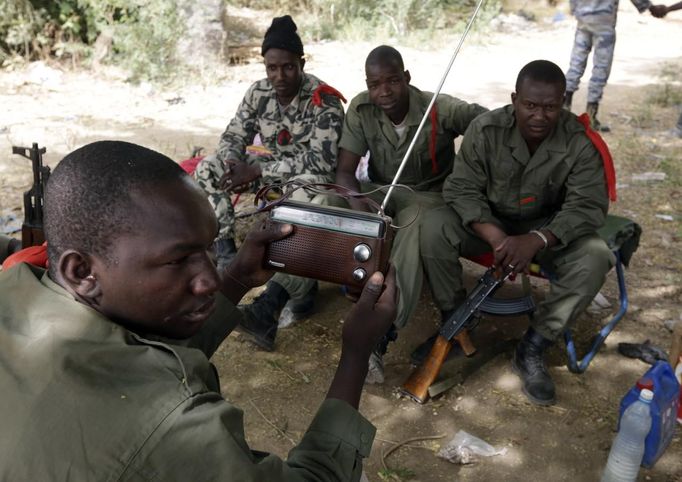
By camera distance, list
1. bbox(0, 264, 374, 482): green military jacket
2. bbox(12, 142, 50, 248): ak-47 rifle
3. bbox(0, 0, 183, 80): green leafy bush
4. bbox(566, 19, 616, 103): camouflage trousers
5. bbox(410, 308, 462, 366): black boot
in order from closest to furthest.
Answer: bbox(0, 264, 374, 482): green military jacket, bbox(12, 142, 50, 248): ak-47 rifle, bbox(410, 308, 462, 366): black boot, bbox(566, 19, 616, 103): camouflage trousers, bbox(0, 0, 183, 80): green leafy bush

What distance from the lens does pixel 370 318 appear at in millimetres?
1695

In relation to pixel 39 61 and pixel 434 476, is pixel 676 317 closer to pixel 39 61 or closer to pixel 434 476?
pixel 434 476

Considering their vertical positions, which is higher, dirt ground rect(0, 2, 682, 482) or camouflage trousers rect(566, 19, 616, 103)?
camouflage trousers rect(566, 19, 616, 103)

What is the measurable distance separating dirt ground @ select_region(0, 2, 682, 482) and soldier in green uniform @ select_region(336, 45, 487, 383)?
26.8 inches

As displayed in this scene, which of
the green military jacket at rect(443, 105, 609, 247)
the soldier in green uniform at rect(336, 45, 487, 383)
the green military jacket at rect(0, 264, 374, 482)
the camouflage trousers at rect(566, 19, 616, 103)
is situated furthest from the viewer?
the camouflage trousers at rect(566, 19, 616, 103)

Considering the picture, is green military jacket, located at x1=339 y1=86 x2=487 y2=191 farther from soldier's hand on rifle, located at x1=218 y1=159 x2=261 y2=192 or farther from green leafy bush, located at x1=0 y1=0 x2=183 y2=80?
green leafy bush, located at x1=0 y1=0 x2=183 y2=80

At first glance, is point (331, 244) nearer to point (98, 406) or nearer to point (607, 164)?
point (98, 406)

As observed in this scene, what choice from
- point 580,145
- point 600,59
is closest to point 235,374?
point 580,145

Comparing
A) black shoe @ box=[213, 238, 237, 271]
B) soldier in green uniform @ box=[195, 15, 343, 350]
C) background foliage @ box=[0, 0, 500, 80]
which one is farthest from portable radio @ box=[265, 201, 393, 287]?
background foliage @ box=[0, 0, 500, 80]

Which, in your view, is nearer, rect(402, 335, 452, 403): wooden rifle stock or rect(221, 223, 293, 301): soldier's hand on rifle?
rect(221, 223, 293, 301): soldier's hand on rifle

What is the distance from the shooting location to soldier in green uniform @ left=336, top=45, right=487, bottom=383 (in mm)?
3406

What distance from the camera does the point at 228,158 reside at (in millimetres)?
3953

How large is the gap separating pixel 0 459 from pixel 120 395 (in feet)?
0.68

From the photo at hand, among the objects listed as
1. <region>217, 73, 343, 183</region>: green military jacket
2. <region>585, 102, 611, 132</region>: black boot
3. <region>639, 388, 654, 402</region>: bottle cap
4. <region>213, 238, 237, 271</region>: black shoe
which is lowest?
<region>213, 238, 237, 271</region>: black shoe
